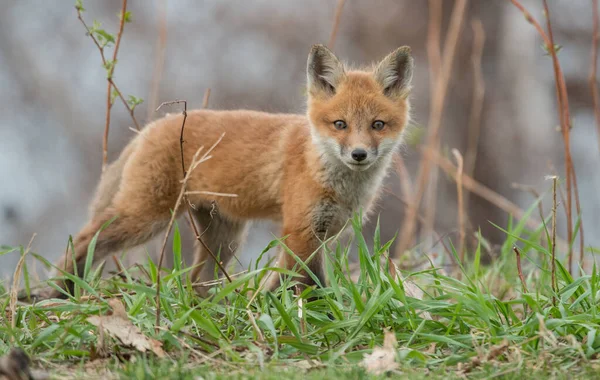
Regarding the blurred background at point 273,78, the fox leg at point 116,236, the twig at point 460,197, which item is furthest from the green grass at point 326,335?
the blurred background at point 273,78

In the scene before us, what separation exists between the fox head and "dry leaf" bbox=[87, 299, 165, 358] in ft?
5.83

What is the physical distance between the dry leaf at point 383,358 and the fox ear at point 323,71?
214cm

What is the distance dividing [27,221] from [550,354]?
9605 mm

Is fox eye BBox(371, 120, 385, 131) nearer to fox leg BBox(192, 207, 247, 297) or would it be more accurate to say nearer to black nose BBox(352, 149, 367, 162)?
black nose BBox(352, 149, 367, 162)

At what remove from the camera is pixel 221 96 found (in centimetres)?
1162

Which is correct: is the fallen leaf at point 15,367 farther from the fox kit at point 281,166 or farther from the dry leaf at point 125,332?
the fox kit at point 281,166

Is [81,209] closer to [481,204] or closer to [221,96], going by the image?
[221,96]

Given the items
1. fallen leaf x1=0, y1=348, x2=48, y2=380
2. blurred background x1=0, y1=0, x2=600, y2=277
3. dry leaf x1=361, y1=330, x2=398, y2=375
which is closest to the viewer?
fallen leaf x1=0, y1=348, x2=48, y2=380

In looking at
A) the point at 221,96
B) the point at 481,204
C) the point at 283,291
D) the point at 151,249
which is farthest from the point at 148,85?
the point at 283,291

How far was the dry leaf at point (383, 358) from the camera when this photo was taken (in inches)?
108

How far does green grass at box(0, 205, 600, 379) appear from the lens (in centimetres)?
277

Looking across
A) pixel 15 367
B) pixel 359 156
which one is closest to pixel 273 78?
pixel 359 156

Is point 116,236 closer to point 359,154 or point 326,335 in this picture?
point 359,154

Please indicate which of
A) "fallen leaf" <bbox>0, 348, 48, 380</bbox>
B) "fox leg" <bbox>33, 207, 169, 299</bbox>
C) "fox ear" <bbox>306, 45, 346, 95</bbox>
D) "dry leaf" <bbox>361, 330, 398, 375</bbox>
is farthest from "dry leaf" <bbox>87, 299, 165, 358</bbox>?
"fox ear" <bbox>306, 45, 346, 95</bbox>
